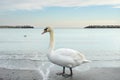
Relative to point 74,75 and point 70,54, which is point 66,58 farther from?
point 74,75

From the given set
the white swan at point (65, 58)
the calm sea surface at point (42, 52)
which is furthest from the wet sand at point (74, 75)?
the calm sea surface at point (42, 52)

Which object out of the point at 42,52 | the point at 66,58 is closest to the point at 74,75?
the point at 66,58

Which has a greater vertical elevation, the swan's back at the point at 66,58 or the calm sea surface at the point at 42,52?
the swan's back at the point at 66,58

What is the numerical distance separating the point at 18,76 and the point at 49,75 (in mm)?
1079

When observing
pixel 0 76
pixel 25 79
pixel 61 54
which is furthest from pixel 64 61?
pixel 0 76

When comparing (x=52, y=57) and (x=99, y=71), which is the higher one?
(x=52, y=57)

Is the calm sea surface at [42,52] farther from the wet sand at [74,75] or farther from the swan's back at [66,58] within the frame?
the swan's back at [66,58]

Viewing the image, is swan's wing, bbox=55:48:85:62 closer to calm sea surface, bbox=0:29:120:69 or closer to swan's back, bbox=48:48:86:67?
swan's back, bbox=48:48:86:67

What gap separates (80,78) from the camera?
9.37 meters

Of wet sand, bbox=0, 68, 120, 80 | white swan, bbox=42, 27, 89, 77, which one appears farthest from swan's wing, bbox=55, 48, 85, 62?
wet sand, bbox=0, 68, 120, 80

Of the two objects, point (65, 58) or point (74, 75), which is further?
point (74, 75)

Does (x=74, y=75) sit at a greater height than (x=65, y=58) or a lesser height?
lesser

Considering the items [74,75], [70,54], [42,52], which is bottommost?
[42,52]

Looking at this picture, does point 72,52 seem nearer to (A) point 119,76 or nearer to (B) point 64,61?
(B) point 64,61
